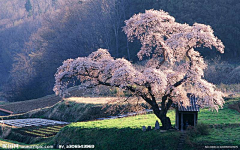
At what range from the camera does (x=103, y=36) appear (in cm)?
7100

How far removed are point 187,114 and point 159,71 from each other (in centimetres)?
425

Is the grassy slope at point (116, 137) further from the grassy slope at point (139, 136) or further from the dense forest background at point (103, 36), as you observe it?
the dense forest background at point (103, 36)

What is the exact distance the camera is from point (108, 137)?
23.4 m

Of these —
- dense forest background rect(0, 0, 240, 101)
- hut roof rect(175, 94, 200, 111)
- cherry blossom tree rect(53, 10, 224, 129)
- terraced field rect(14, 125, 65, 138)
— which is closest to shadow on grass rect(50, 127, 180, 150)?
cherry blossom tree rect(53, 10, 224, 129)

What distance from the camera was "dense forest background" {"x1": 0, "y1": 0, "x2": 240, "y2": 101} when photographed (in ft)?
180

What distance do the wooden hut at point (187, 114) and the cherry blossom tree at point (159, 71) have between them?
40 cm

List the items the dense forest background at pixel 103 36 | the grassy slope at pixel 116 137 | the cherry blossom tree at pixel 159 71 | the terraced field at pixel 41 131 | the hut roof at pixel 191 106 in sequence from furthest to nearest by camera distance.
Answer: the dense forest background at pixel 103 36 → the terraced field at pixel 41 131 → the hut roof at pixel 191 106 → the grassy slope at pixel 116 137 → the cherry blossom tree at pixel 159 71

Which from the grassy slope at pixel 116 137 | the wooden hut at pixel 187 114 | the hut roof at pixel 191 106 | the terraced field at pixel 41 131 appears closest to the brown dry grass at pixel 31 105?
the terraced field at pixel 41 131

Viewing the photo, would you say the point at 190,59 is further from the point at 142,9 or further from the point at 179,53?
the point at 142,9

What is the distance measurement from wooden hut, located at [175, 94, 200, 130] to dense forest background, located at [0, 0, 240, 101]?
24.2 metres

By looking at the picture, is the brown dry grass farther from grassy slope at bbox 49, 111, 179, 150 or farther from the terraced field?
grassy slope at bbox 49, 111, 179, 150

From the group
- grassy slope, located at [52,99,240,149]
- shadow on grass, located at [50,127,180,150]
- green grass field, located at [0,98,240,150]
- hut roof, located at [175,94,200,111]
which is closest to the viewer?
green grass field, located at [0,98,240,150]

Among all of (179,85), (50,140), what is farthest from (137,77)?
(50,140)

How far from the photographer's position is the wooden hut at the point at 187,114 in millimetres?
21475
